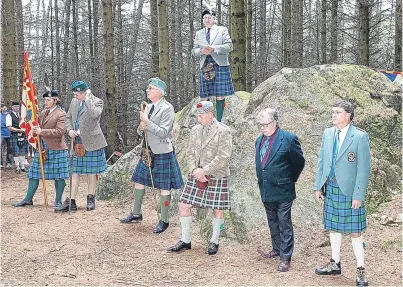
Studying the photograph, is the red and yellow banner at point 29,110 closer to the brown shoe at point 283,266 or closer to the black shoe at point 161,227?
the black shoe at point 161,227

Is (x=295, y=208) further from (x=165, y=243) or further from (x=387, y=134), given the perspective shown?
(x=387, y=134)

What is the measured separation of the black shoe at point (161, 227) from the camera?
21.1ft

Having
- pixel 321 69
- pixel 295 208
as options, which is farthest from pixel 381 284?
pixel 321 69

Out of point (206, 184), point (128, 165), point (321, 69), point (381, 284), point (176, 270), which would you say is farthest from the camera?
point (128, 165)

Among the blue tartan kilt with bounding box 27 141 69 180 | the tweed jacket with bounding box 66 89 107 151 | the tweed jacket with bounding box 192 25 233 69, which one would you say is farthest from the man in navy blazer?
the blue tartan kilt with bounding box 27 141 69 180

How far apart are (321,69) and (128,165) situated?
381cm

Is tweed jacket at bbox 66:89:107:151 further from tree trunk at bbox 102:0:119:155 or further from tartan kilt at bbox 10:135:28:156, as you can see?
tartan kilt at bbox 10:135:28:156

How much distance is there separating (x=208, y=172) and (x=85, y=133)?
2619 mm

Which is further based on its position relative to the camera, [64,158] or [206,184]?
[64,158]

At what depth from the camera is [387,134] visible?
7320mm

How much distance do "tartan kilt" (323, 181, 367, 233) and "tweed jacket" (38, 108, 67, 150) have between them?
4351 mm

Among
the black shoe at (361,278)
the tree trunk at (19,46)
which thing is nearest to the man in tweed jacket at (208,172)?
the black shoe at (361,278)

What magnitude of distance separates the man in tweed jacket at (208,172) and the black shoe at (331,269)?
1289mm

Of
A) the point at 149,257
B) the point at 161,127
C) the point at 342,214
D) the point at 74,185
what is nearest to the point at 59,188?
the point at 74,185
